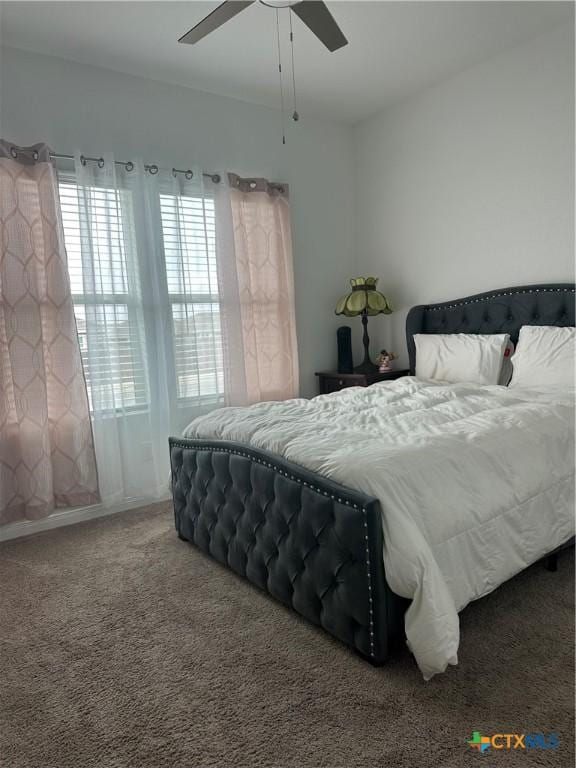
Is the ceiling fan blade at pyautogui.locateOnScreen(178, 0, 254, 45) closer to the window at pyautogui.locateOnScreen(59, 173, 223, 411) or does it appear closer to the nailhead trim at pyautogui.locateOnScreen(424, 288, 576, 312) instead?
the window at pyautogui.locateOnScreen(59, 173, 223, 411)

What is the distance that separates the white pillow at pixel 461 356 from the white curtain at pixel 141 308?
151 centimetres

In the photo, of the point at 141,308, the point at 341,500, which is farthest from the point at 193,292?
the point at 341,500

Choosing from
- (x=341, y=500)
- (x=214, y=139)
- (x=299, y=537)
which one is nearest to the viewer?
(x=341, y=500)

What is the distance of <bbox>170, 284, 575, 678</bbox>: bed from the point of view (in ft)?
5.48

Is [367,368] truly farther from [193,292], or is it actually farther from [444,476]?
[444,476]

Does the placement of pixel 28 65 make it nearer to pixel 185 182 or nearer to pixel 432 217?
pixel 185 182

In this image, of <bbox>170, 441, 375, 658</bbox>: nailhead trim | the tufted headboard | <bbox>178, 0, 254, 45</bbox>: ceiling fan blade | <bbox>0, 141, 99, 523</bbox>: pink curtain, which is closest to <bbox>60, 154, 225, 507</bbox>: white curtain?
<bbox>0, 141, 99, 523</bbox>: pink curtain

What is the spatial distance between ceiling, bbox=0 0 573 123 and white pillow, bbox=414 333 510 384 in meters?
1.86

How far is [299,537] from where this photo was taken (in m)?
1.96

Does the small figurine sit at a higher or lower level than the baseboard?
higher

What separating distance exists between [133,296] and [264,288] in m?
1.04

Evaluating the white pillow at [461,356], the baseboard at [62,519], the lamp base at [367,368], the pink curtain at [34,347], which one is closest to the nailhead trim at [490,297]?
the white pillow at [461,356]

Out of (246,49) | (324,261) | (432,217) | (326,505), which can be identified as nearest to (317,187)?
(324,261)

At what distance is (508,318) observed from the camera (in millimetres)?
3584
